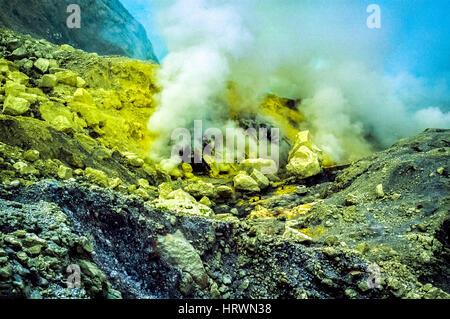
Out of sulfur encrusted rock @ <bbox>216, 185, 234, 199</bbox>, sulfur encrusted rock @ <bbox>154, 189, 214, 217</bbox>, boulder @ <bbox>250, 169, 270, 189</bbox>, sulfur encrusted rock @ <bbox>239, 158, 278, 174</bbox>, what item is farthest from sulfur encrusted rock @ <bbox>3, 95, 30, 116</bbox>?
sulfur encrusted rock @ <bbox>239, 158, 278, 174</bbox>

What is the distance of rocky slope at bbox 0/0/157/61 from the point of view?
15.4m

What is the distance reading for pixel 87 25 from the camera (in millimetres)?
21422

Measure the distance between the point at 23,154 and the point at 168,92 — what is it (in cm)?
1103

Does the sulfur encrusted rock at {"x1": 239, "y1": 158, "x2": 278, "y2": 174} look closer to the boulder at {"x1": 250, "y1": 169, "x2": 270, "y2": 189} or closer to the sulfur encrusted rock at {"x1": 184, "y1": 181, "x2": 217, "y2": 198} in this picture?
the boulder at {"x1": 250, "y1": 169, "x2": 270, "y2": 189}

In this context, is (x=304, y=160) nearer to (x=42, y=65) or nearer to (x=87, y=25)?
(x=42, y=65)

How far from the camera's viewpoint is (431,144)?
10.3 metres

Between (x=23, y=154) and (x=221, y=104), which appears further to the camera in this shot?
(x=221, y=104)

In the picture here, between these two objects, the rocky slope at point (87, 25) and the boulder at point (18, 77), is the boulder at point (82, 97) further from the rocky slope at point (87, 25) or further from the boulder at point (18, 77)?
the rocky slope at point (87, 25)

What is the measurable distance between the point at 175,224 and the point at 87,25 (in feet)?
80.4

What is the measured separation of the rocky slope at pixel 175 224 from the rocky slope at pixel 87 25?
21.2ft

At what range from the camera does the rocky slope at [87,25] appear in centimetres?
1538
